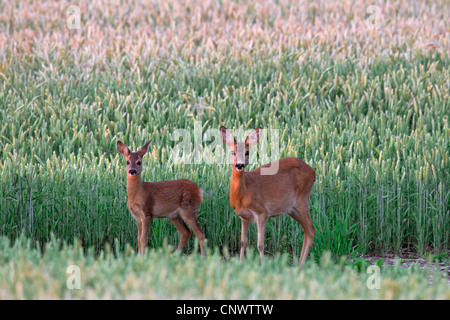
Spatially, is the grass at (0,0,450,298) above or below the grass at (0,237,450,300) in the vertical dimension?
above

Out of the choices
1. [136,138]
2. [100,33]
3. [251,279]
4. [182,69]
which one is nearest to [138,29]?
[100,33]

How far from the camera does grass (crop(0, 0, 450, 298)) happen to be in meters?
8.27

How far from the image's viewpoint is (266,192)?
7.16 meters

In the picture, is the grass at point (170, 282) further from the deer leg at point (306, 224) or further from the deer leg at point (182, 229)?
the deer leg at point (182, 229)

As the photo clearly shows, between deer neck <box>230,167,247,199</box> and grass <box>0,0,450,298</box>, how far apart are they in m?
1.05

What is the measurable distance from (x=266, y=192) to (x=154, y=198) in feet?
3.91

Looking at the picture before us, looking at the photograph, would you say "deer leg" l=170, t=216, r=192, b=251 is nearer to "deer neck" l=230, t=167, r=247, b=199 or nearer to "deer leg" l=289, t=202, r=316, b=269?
"deer neck" l=230, t=167, r=247, b=199

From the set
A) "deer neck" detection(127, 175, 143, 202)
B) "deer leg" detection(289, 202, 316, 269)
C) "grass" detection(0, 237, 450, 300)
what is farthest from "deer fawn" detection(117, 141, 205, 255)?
"grass" detection(0, 237, 450, 300)

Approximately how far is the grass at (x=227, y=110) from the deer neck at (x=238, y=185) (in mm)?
1051

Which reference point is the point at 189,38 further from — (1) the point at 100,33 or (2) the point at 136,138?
(2) the point at 136,138

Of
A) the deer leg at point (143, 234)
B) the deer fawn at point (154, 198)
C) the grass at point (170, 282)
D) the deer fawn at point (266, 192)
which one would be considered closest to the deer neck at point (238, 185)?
the deer fawn at point (266, 192)

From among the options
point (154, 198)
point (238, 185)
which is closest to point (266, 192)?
point (238, 185)

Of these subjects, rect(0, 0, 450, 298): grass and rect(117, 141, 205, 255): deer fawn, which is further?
rect(0, 0, 450, 298): grass
